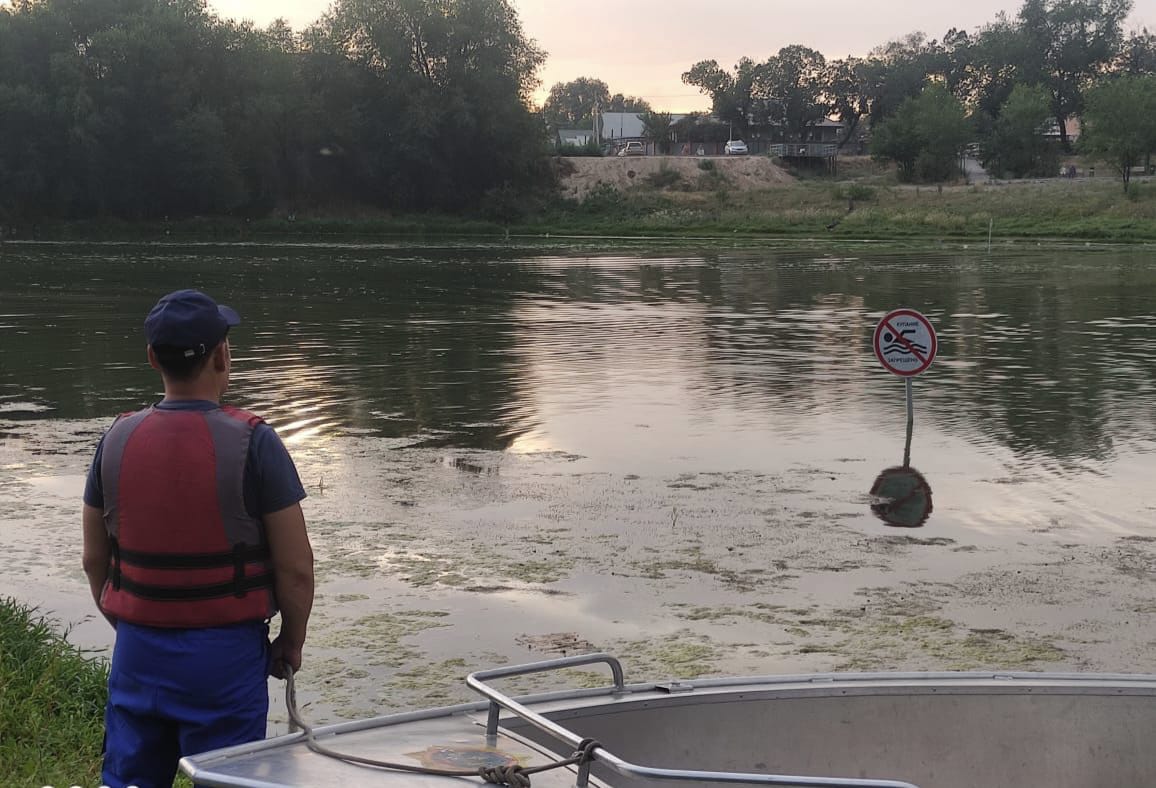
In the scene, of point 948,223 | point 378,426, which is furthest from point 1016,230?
point 378,426

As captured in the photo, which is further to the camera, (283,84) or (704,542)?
(283,84)

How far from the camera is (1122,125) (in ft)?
280

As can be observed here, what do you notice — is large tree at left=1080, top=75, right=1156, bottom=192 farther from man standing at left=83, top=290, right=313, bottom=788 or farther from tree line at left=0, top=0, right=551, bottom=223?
man standing at left=83, top=290, right=313, bottom=788

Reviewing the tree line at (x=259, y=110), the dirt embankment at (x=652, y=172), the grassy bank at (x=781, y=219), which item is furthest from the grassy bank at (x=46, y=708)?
the dirt embankment at (x=652, y=172)

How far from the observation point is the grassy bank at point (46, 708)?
5145 millimetres

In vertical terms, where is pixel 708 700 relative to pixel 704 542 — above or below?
above

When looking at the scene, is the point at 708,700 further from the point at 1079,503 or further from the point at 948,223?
the point at 948,223

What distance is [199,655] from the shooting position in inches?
142

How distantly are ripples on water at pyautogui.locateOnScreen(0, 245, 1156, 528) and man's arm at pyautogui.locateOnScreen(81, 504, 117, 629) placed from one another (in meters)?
7.57

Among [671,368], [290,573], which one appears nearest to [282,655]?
[290,573]

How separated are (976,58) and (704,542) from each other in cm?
13010

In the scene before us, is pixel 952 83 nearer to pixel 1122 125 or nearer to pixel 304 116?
pixel 1122 125

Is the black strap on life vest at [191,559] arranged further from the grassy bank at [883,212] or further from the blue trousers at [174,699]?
the grassy bank at [883,212]

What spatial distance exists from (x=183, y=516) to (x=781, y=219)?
2977 inches
